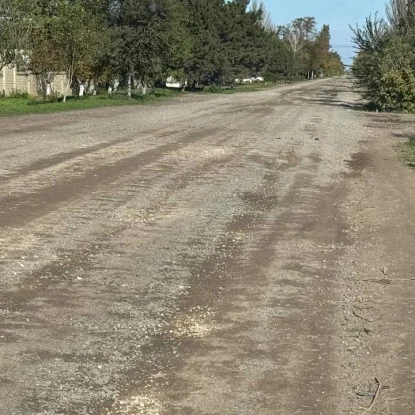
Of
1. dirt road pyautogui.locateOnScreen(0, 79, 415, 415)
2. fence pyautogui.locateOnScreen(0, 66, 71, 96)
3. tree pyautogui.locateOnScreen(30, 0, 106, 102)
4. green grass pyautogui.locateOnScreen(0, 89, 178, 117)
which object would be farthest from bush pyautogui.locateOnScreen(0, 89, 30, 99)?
dirt road pyautogui.locateOnScreen(0, 79, 415, 415)

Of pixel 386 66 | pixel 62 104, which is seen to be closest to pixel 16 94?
pixel 62 104

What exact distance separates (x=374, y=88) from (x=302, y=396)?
40086mm

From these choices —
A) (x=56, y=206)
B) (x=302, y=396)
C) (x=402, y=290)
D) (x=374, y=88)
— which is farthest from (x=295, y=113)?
(x=302, y=396)

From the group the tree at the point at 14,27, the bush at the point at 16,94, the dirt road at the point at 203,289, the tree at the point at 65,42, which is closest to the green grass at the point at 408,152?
the dirt road at the point at 203,289

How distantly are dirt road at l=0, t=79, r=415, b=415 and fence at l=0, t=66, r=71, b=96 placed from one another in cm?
3086

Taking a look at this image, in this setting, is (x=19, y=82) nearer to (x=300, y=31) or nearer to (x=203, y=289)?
(x=203, y=289)

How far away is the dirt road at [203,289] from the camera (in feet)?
16.6

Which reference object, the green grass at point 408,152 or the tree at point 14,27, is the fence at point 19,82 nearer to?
the tree at point 14,27

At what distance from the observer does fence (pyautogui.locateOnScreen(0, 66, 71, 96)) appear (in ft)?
148

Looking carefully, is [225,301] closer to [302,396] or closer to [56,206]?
[302,396]

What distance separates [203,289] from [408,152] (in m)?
15.2

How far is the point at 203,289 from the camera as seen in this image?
7285mm

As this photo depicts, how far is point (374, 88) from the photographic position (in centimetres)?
4325

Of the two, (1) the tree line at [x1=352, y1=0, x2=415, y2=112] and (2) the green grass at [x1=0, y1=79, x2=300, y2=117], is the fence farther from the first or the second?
(1) the tree line at [x1=352, y1=0, x2=415, y2=112]
